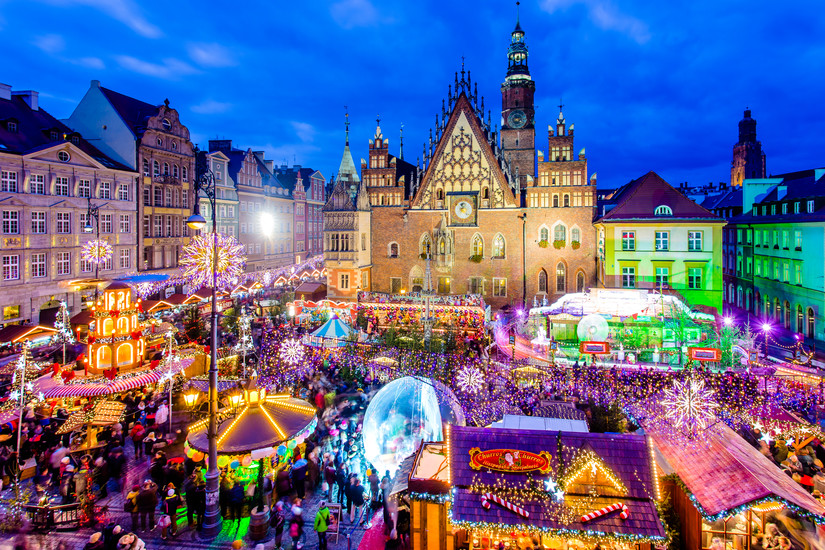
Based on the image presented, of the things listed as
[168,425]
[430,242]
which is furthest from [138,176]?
[168,425]

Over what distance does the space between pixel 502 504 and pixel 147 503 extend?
9.09 metres

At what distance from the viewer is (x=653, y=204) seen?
123 feet

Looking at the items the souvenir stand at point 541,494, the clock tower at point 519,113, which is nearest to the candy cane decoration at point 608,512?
the souvenir stand at point 541,494

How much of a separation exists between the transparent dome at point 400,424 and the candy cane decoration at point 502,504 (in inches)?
180

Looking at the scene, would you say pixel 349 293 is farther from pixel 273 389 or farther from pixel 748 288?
pixel 748 288

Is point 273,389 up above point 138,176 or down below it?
below

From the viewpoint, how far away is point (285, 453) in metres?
15.2

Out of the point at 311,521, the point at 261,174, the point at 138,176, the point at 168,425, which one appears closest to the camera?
the point at 311,521

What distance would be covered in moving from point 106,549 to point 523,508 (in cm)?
897

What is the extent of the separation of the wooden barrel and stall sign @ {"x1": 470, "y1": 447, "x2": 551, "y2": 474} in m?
5.79

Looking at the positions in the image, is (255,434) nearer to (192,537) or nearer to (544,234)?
(192,537)

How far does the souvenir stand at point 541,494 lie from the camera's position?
9.21m

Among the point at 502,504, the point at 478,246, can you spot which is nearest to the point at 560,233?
the point at 478,246

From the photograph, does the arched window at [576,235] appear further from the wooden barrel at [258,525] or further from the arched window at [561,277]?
the wooden barrel at [258,525]
